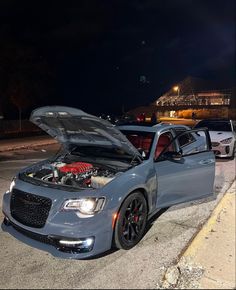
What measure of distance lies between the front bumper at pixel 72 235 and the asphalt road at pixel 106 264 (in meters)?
0.20

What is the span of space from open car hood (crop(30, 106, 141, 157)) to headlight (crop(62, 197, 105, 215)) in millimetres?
1056

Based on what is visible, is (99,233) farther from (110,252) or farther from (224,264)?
(224,264)

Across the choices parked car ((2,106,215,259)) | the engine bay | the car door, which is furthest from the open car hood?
the car door

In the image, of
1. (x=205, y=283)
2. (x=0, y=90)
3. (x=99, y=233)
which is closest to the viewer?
(x=205, y=283)

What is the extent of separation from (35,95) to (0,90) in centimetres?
263

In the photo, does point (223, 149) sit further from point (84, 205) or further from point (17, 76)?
point (17, 76)

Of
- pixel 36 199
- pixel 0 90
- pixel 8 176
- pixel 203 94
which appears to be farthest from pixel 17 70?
pixel 203 94

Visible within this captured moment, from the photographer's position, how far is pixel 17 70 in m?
26.1

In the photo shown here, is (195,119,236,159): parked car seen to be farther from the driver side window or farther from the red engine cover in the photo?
the red engine cover

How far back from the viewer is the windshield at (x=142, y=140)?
5.29 meters

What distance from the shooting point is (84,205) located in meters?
4.02

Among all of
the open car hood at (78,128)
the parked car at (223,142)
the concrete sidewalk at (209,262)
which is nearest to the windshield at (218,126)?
the parked car at (223,142)

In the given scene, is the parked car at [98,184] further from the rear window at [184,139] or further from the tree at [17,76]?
the tree at [17,76]

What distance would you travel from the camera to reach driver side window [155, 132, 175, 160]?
18.1ft
